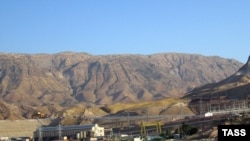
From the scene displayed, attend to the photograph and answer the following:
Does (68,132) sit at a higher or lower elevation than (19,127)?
lower

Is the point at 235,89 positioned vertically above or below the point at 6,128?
above

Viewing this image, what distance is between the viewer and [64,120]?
145 m

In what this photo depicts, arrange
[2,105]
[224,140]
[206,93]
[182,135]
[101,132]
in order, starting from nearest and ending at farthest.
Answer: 1. [224,140]
2. [182,135]
3. [101,132]
4. [206,93]
5. [2,105]

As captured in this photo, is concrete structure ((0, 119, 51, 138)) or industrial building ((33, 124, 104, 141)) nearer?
industrial building ((33, 124, 104, 141))

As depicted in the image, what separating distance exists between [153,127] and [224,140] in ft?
325

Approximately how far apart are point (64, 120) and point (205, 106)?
37886mm

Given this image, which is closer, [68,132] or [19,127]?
[68,132]

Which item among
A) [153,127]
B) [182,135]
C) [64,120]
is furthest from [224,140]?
[64,120]

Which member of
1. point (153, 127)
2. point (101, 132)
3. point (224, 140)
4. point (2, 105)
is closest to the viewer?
point (224, 140)

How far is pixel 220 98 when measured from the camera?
151375 mm

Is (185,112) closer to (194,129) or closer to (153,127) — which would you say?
(153,127)

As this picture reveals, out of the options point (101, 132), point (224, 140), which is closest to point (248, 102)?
point (101, 132)

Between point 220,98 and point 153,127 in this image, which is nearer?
point 153,127

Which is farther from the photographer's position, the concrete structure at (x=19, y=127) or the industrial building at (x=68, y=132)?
Answer: the concrete structure at (x=19, y=127)
